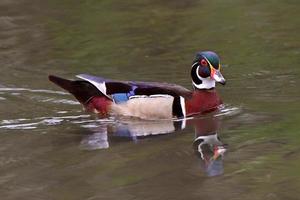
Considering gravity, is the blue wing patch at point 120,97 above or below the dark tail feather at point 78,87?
below

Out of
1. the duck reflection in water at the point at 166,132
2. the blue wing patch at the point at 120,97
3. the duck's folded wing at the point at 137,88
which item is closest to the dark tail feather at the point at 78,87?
the duck's folded wing at the point at 137,88

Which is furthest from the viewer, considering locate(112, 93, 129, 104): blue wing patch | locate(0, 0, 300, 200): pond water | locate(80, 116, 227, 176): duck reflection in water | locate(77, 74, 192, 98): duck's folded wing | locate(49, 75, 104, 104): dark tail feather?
locate(49, 75, 104, 104): dark tail feather

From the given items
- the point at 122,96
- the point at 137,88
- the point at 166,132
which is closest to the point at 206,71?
the point at 137,88

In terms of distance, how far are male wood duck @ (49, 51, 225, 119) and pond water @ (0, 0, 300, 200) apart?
0.19m

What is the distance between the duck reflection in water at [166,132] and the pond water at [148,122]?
0.01m

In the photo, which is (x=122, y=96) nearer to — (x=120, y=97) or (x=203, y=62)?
(x=120, y=97)

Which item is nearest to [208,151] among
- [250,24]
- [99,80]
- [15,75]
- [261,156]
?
[261,156]

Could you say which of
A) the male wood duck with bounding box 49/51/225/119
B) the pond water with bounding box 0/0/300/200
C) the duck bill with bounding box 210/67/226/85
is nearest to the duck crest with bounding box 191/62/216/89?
the male wood duck with bounding box 49/51/225/119

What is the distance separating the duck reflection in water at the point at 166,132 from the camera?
30.9 feet

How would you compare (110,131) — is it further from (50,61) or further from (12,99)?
(50,61)

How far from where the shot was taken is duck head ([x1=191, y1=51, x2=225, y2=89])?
11.6 metres

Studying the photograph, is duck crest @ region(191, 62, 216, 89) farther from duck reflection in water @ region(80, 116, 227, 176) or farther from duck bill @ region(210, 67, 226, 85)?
duck reflection in water @ region(80, 116, 227, 176)

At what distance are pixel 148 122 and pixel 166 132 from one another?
0.76 metres

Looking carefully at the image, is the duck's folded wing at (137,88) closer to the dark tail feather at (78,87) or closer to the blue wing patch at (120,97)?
the blue wing patch at (120,97)
